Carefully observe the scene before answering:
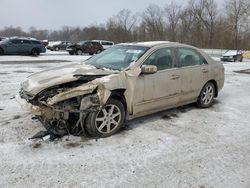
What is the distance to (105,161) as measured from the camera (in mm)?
4102

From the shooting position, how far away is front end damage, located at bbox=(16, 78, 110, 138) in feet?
15.0

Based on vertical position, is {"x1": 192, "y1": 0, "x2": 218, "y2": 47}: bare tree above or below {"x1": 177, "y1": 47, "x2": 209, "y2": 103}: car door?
above

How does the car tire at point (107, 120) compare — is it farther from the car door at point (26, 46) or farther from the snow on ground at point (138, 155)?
the car door at point (26, 46)

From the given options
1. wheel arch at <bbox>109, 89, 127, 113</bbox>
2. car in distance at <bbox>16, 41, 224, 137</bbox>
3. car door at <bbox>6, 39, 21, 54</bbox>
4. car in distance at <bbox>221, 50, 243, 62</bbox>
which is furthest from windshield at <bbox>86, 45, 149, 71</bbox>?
car in distance at <bbox>221, 50, 243, 62</bbox>

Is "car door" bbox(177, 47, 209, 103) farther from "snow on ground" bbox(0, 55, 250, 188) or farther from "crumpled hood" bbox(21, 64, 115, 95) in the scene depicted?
"crumpled hood" bbox(21, 64, 115, 95)

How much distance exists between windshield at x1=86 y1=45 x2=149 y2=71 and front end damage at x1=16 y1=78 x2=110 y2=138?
2.96 ft

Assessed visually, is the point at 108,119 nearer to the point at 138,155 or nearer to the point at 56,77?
the point at 138,155

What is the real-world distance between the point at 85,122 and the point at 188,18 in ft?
245

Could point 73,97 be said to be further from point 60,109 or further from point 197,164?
point 197,164

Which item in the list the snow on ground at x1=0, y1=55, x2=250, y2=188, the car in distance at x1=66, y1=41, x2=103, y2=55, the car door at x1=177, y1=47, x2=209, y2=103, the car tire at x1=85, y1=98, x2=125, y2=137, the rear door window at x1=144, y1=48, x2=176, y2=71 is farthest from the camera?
the car in distance at x1=66, y1=41, x2=103, y2=55

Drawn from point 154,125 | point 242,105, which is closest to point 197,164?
point 154,125

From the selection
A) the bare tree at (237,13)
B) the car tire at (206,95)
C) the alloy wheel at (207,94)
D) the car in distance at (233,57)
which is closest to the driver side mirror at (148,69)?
the car tire at (206,95)

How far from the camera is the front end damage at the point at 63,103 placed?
15.0ft

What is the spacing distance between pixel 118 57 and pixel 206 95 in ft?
8.21
